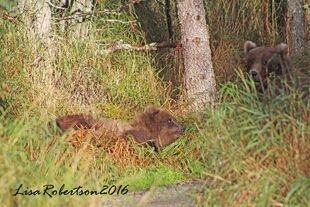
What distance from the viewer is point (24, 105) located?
8.55 m

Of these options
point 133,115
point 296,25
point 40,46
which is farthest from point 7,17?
point 296,25

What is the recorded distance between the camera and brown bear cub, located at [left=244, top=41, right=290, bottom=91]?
25.9 feet

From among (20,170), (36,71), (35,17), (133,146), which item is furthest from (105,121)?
(20,170)

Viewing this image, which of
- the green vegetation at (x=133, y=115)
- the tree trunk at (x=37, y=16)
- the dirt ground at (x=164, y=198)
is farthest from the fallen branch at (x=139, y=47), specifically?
the dirt ground at (x=164, y=198)

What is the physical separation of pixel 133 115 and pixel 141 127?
114 centimetres

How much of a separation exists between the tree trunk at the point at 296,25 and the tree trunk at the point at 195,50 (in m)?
1.85

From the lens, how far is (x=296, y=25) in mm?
11375

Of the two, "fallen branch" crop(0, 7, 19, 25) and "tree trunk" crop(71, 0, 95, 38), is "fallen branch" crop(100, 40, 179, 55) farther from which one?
"fallen branch" crop(0, 7, 19, 25)

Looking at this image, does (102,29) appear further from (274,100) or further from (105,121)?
(274,100)

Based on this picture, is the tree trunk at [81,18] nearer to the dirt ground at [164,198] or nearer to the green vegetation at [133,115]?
the green vegetation at [133,115]

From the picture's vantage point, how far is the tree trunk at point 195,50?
9820mm

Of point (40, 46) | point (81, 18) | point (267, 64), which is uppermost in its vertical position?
point (81, 18)

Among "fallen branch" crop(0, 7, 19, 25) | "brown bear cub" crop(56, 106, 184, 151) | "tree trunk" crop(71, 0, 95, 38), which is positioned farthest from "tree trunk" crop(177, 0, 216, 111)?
"fallen branch" crop(0, 7, 19, 25)

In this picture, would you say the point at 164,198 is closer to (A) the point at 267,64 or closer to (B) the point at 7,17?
(A) the point at 267,64
